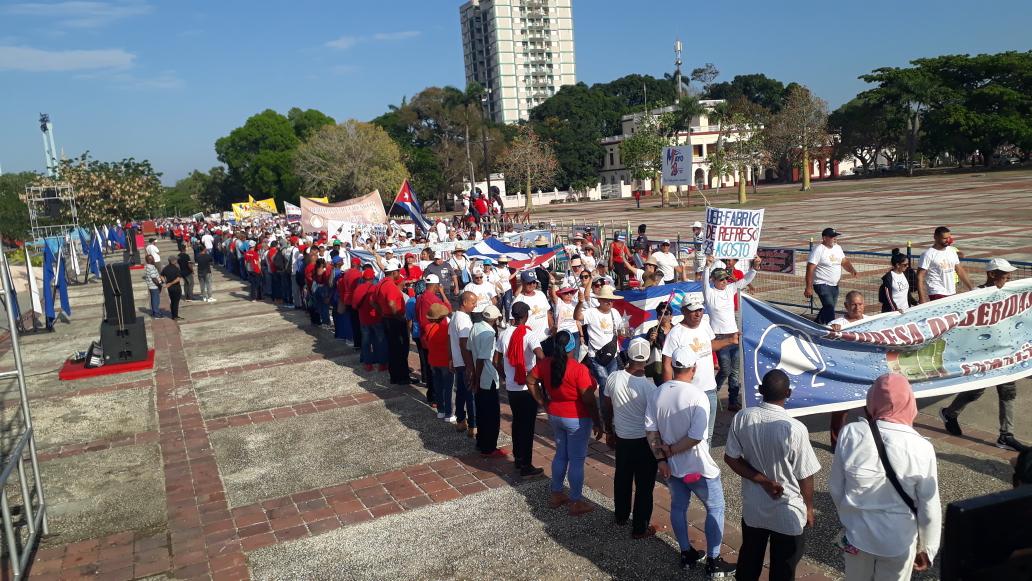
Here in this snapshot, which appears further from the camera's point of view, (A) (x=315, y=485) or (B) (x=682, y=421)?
(A) (x=315, y=485)

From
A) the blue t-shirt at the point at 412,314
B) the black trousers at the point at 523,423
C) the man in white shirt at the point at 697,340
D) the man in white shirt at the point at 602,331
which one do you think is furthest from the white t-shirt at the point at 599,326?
the blue t-shirt at the point at 412,314

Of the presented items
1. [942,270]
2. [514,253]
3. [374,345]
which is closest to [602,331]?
[942,270]

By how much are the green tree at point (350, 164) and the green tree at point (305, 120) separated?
2416 cm

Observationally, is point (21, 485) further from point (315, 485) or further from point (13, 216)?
point (13, 216)

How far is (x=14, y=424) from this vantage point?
24.3ft

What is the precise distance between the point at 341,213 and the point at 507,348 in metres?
Result: 18.1

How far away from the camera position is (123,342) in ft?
42.6

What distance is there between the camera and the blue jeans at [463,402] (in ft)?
27.4

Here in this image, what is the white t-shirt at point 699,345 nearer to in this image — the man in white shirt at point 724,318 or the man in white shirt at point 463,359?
the man in white shirt at point 724,318

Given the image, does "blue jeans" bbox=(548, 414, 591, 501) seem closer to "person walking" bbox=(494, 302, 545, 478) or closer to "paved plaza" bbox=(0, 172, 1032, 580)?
"paved plaza" bbox=(0, 172, 1032, 580)

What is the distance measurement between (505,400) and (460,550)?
4121 mm

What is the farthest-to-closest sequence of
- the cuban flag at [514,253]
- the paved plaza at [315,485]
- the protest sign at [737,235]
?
the cuban flag at [514,253] < the protest sign at [737,235] < the paved plaza at [315,485]

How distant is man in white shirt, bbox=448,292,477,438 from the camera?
7727mm

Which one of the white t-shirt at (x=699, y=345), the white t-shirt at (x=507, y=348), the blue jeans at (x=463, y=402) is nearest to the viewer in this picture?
the white t-shirt at (x=699, y=345)
